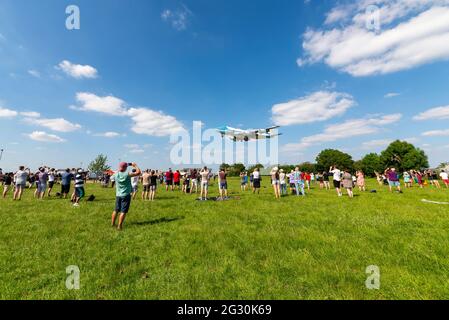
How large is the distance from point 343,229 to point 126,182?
7326 millimetres

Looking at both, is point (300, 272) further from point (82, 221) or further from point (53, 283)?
point (82, 221)

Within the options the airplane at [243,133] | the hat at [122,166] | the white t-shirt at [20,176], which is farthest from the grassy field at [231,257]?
the airplane at [243,133]

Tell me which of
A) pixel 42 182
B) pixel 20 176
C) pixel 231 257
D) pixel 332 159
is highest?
pixel 332 159

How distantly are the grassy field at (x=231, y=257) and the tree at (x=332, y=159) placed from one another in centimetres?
10475

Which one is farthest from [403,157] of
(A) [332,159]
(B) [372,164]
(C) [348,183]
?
(C) [348,183]

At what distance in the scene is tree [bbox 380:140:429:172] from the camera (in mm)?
74188

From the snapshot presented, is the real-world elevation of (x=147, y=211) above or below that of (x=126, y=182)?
below

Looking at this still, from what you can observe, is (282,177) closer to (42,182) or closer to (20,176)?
(42,182)

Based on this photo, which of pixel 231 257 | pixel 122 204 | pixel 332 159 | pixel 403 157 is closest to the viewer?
pixel 231 257

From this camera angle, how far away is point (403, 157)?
7669cm

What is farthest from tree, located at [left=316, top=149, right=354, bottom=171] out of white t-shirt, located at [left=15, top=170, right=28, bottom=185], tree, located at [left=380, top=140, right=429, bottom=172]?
white t-shirt, located at [left=15, top=170, right=28, bottom=185]

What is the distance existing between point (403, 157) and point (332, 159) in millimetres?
29750
